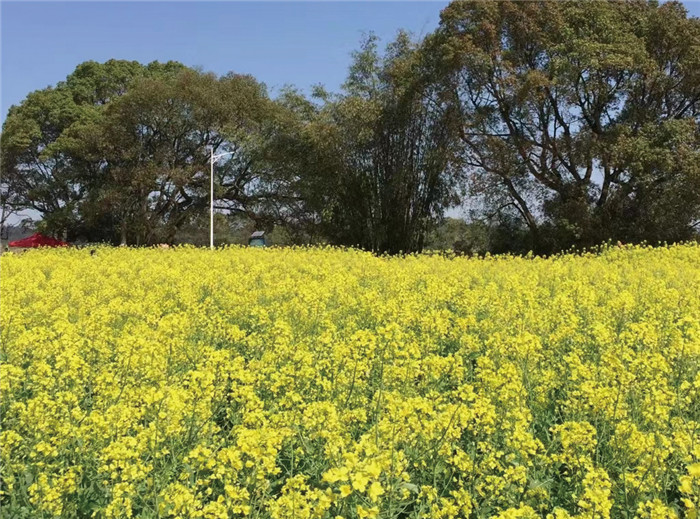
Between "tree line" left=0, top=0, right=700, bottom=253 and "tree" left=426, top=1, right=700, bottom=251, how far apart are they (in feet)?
0.20

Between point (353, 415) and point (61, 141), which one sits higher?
point (61, 141)

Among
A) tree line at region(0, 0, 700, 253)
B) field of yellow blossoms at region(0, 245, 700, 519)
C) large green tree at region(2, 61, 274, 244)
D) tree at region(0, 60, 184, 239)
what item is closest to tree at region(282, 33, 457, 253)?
tree line at region(0, 0, 700, 253)

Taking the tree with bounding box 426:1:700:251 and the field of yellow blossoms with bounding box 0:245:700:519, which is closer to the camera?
the field of yellow blossoms with bounding box 0:245:700:519

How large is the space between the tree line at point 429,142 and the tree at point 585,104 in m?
0.06

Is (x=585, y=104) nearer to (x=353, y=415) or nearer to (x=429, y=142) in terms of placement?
(x=429, y=142)

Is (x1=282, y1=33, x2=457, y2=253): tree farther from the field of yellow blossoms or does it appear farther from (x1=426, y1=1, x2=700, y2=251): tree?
the field of yellow blossoms

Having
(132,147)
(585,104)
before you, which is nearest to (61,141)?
(132,147)

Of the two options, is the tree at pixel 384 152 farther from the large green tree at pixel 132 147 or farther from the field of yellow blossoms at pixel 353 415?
the field of yellow blossoms at pixel 353 415

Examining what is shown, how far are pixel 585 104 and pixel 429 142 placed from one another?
510 centimetres

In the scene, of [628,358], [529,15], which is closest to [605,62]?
[529,15]

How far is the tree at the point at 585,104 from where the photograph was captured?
53.9 ft

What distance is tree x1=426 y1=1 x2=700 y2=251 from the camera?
16.4 meters

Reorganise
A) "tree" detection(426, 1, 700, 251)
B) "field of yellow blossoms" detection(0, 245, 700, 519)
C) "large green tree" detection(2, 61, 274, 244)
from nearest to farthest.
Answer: "field of yellow blossoms" detection(0, 245, 700, 519) < "tree" detection(426, 1, 700, 251) < "large green tree" detection(2, 61, 274, 244)

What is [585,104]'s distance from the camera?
1888 centimetres
